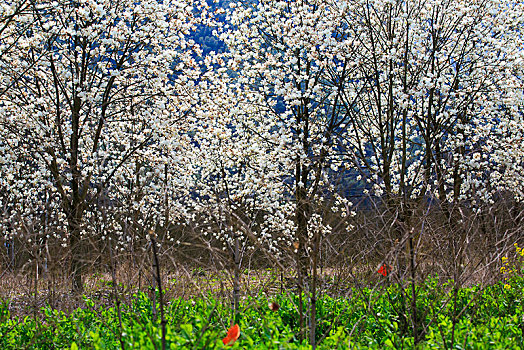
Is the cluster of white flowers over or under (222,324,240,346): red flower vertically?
over

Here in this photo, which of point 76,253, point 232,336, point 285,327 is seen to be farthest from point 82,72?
point 232,336

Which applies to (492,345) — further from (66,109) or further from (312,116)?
(66,109)

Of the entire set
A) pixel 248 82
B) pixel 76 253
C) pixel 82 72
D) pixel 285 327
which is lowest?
pixel 285 327

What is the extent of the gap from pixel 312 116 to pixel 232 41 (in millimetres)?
2271

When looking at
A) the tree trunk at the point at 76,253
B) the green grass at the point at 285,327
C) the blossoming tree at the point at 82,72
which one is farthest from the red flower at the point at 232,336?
the blossoming tree at the point at 82,72

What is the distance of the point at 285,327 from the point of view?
3.75m

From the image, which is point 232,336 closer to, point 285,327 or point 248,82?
point 285,327

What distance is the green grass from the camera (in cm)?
334

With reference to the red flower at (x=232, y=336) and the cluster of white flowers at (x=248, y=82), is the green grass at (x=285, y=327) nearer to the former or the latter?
the red flower at (x=232, y=336)

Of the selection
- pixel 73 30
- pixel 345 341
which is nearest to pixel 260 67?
pixel 73 30

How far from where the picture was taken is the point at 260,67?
33.2 ft

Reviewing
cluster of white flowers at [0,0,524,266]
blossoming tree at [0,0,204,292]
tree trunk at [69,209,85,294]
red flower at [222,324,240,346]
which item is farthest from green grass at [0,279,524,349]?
blossoming tree at [0,0,204,292]

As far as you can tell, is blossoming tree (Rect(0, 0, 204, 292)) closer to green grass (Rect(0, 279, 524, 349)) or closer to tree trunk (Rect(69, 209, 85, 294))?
tree trunk (Rect(69, 209, 85, 294))

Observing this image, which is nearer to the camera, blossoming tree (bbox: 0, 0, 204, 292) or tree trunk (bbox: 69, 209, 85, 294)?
tree trunk (bbox: 69, 209, 85, 294)
